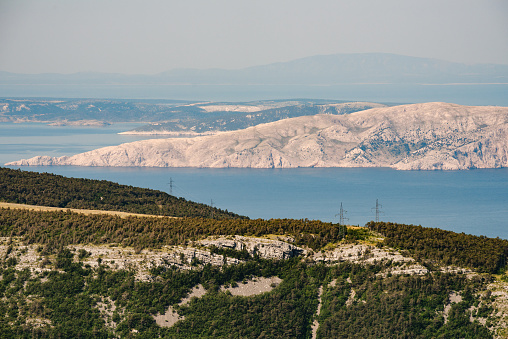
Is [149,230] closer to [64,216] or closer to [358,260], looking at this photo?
[64,216]

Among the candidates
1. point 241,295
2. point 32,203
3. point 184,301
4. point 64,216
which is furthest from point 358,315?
point 32,203

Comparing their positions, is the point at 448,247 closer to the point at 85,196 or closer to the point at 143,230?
the point at 143,230

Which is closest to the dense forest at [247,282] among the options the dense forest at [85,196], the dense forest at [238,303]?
the dense forest at [238,303]

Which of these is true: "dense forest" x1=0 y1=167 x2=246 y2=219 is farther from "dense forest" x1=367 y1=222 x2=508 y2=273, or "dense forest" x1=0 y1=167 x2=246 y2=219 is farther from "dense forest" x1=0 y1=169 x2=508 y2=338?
"dense forest" x1=367 y1=222 x2=508 y2=273

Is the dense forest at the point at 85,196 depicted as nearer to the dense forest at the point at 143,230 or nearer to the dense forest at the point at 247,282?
the dense forest at the point at 143,230

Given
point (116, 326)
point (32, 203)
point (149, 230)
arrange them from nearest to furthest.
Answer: point (116, 326) → point (149, 230) → point (32, 203)

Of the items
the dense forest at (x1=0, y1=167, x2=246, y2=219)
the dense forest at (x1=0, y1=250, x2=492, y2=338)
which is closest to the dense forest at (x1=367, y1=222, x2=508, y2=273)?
the dense forest at (x1=0, y1=250, x2=492, y2=338)
